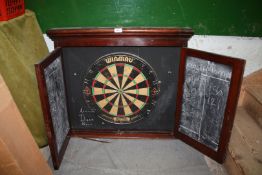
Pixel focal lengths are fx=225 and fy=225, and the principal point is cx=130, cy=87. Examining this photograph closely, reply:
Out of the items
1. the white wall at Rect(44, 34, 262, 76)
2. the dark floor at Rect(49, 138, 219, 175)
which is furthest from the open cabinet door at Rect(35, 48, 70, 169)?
the white wall at Rect(44, 34, 262, 76)

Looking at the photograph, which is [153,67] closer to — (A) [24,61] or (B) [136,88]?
(B) [136,88]

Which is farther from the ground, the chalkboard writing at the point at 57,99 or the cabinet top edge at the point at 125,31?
the cabinet top edge at the point at 125,31

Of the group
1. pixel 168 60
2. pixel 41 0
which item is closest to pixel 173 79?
pixel 168 60

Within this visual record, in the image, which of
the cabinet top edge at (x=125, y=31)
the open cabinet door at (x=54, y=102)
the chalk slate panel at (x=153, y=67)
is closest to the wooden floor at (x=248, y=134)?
the chalk slate panel at (x=153, y=67)

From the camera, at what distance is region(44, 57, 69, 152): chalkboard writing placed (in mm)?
1544

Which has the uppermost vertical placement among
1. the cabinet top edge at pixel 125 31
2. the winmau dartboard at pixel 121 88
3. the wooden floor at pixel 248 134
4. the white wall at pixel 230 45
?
the cabinet top edge at pixel 125 31

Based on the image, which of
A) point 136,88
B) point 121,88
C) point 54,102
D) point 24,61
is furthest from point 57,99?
point 136,88

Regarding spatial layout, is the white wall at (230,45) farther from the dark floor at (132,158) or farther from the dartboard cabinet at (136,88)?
the dark floor at (132,158)

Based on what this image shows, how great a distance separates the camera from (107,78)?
184 centimetres

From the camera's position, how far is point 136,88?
1.87m

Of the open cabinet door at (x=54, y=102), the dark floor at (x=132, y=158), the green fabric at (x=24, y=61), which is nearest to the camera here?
the open cabinet door at (x=54, y=102)

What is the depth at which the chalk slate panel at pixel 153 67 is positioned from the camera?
1750mm

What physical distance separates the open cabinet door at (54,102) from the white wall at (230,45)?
407mm

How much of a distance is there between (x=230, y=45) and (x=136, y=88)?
86cm
